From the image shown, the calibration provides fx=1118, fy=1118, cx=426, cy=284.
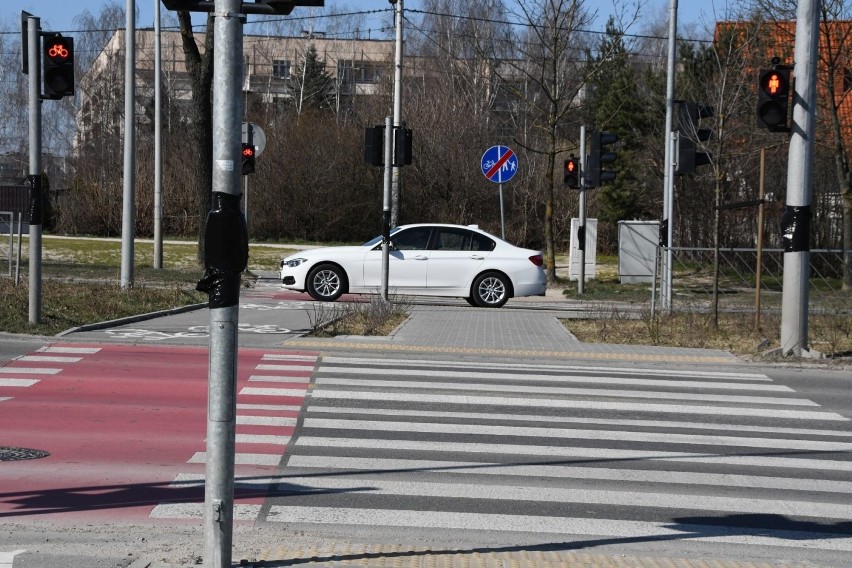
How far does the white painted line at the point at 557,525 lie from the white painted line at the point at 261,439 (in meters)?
1.99

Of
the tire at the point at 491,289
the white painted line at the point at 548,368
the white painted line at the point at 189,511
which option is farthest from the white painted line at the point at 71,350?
the tire at the point at 491,289

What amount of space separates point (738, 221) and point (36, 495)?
26.1 metres

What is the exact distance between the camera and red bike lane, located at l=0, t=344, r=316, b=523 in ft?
24.6

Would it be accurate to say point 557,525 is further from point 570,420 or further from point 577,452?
point 570,420

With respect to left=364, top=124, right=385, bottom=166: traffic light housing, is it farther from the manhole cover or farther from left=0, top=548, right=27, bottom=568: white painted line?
left=0, top=548, right=27, bottom=568: white painted line

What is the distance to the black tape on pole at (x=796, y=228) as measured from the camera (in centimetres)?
1498

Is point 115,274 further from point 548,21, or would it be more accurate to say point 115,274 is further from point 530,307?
point 548,21

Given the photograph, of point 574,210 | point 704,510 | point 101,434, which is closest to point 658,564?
point 704,510

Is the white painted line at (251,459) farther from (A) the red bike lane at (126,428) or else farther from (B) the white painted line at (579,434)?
(B) the white painted line at (579,434)

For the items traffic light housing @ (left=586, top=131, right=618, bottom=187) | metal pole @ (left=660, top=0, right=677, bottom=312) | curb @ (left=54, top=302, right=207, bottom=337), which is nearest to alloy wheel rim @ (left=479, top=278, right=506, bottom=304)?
metal pole @ (left=660, top=0, right=677, bottom=312)

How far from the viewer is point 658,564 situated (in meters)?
6.24

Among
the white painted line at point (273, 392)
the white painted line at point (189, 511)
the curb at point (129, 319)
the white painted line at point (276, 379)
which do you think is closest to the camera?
the white painted line at point (189, 511)

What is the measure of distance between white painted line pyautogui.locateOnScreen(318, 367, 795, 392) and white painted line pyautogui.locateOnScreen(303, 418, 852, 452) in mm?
2704

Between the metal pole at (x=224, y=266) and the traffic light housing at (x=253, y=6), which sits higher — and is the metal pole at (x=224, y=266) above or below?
below
